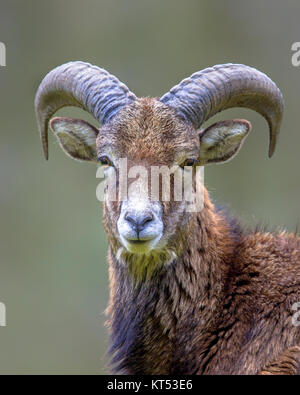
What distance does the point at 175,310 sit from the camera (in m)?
5.67

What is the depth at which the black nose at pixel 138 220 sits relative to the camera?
5.14 meters

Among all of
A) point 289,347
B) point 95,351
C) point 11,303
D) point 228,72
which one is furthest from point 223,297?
point 11,303

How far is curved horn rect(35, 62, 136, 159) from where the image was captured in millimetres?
6027

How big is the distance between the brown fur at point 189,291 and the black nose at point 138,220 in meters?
0.38

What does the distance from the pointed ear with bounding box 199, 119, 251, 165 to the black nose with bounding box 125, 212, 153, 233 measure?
118cm

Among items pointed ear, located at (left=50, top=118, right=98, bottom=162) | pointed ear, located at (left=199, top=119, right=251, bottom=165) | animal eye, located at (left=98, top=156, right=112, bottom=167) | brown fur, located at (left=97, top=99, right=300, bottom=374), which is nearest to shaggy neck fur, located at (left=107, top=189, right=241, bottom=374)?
brown fur, located at (left=97, top=99, right=300, bottom=374)

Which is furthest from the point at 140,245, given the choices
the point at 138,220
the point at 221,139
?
the point at 221,139

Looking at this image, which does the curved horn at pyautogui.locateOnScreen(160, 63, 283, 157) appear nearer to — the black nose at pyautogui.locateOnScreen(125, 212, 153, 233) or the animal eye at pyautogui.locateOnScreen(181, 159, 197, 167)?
the animal eye at pyautogui.locateOnScreen(181, 159, 197, 167)

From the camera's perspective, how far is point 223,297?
5.72 metres

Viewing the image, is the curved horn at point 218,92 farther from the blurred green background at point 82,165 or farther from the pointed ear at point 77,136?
the blurred green background at point 82,165

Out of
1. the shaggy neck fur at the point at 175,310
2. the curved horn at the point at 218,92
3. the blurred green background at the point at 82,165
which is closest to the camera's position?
the shaggy neck fur at the point at 175,310

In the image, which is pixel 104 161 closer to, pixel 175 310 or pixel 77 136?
pixel 77 136

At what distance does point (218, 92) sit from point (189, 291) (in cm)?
169

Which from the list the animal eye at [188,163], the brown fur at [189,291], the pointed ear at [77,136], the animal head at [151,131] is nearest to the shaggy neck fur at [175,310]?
the brown fur at [189,291]
